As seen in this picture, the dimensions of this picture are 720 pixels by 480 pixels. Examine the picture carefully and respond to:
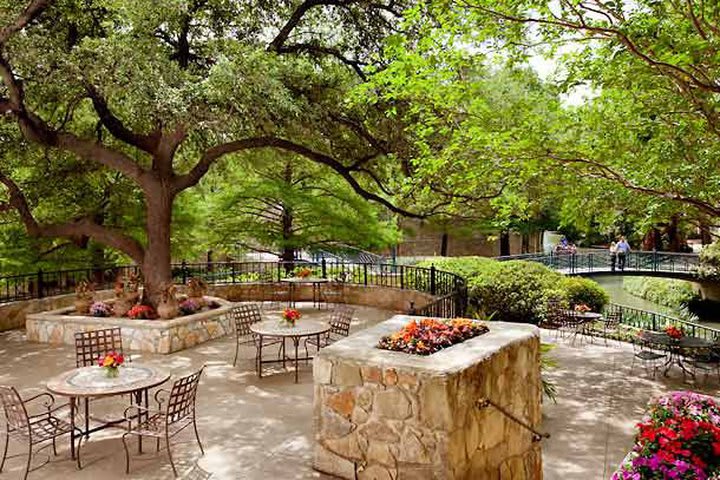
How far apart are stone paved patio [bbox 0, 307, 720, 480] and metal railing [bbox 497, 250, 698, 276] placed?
15703 mm

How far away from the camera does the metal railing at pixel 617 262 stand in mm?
25250

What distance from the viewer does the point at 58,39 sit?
32.0ft

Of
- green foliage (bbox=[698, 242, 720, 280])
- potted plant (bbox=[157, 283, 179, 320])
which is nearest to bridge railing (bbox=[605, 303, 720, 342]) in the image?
green foliage (bbox=[698, 242, 720, 280])

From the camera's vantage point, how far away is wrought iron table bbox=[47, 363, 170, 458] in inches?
212

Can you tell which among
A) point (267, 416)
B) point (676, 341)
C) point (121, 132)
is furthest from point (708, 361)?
point (121, 132)

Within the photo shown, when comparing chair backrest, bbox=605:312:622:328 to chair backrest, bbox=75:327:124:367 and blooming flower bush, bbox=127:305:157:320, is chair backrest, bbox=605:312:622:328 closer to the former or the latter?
blooming flower bush, bbox=127:305:157:320

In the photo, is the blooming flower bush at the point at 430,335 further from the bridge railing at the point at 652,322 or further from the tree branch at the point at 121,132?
the bridge railing at the point at 652,322

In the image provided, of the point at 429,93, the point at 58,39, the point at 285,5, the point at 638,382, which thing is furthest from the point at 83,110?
the point at 638,382

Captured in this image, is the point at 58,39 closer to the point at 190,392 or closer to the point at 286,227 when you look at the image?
the point at 190,392

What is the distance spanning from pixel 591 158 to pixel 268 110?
5320 millimetres

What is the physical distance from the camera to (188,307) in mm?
11570

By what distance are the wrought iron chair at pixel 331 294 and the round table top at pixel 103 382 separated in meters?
9.46

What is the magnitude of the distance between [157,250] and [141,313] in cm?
154

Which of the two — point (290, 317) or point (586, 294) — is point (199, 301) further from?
point (586, 294)
